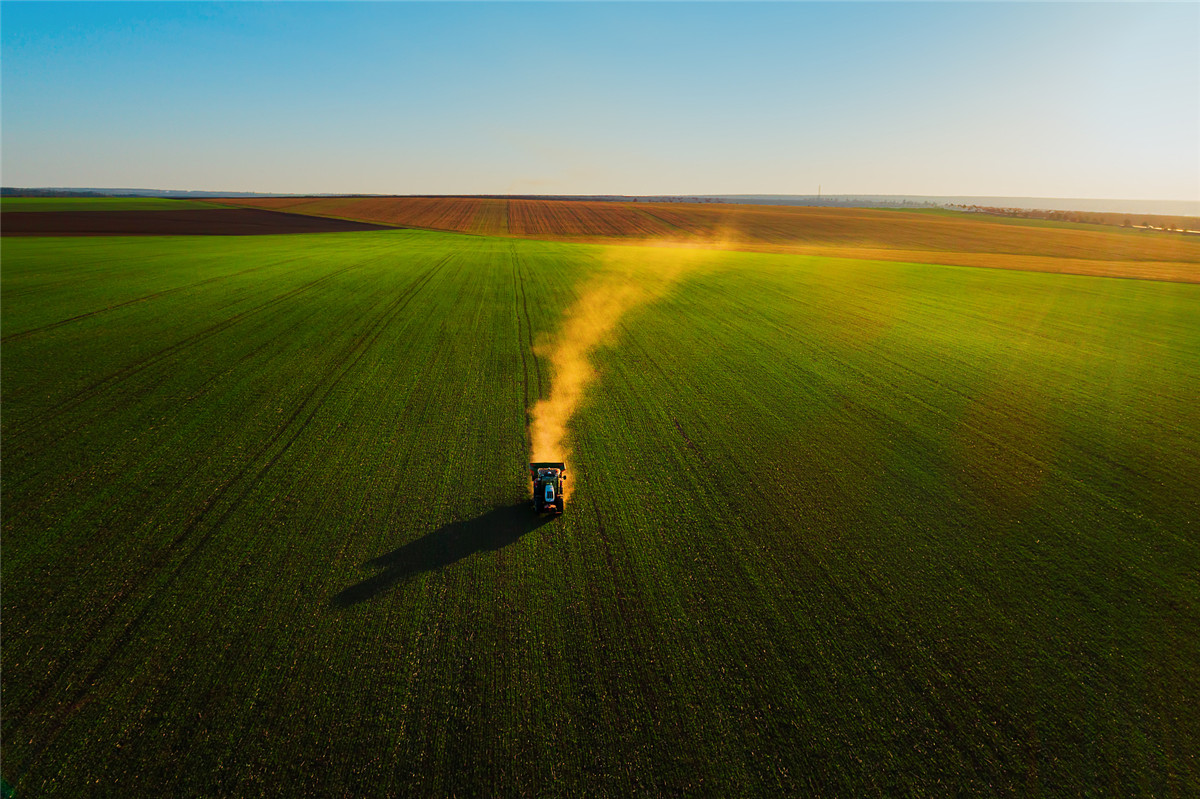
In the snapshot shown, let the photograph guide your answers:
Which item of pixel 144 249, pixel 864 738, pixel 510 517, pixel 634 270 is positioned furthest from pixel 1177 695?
pixel 144 249

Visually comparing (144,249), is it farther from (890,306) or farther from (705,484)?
(890,306)

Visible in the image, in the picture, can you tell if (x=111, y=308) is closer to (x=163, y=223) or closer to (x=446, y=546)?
(x=446, y=546)

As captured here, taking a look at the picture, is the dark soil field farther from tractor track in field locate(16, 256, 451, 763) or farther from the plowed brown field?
tractor track in field locate(16, 256, 451, 763)

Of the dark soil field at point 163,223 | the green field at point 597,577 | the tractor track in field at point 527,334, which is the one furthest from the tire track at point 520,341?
the dark soil field at point 163,223

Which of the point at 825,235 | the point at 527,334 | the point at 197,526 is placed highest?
the point at 825,235

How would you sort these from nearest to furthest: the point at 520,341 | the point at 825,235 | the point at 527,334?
1. the point at 520,341
2. the point at 527,334
3. the point at 825,235

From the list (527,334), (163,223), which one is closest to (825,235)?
(527,334)
